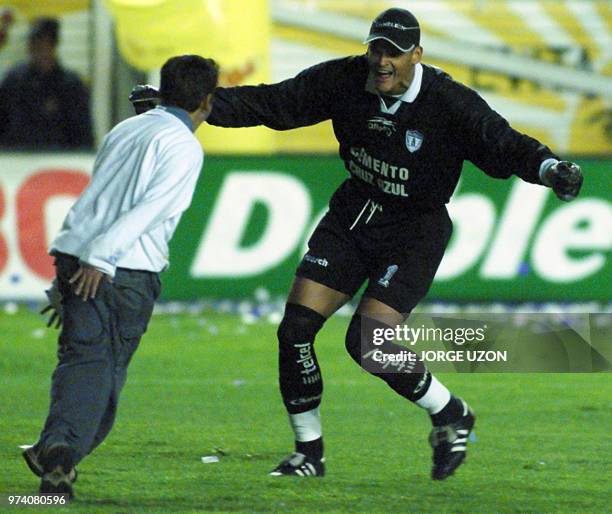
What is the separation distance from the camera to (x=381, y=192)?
24.7 ft

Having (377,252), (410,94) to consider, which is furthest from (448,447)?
(410,94)

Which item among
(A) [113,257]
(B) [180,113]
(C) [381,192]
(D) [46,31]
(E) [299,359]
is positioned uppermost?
(B) [180,113]

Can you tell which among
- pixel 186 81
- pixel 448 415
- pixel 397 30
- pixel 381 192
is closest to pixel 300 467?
pixel 448 415

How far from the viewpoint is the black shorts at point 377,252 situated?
24.5ft

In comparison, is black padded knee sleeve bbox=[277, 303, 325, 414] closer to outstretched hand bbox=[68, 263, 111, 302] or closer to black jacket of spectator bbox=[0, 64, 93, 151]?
outstretched hand bbox=[68, 263, 111, 302]

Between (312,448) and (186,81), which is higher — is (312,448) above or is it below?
below

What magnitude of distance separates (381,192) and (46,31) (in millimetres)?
8751

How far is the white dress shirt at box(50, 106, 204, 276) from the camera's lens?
20.5 feet

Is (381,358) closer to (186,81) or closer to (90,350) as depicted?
(90,350)

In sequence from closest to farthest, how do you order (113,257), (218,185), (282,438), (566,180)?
(113,257) → (566,180) → (282,438) → (218,185)

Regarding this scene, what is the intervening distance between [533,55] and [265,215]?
5.31m

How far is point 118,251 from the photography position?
245 inches

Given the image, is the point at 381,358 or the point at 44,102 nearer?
the point at 381,358

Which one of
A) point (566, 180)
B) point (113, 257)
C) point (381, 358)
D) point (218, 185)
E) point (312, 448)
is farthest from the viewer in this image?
point (218, 185)
